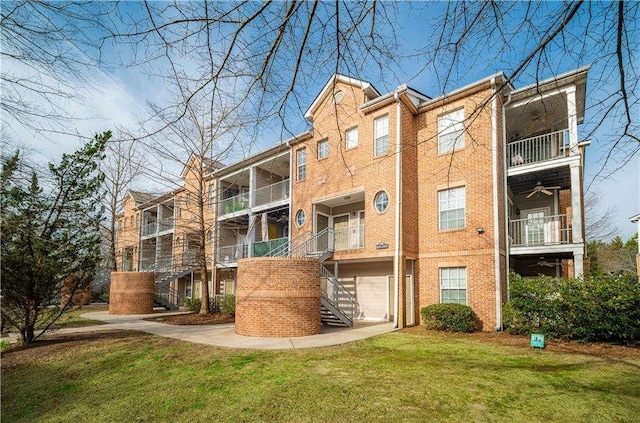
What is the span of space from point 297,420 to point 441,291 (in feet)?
32.5

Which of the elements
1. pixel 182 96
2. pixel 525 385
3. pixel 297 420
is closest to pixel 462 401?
pixel 525 385

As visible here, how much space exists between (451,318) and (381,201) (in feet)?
16.1

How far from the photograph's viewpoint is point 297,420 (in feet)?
16.1

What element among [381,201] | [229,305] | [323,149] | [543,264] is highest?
[323,149]

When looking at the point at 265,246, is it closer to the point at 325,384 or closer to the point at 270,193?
the point at 270,193

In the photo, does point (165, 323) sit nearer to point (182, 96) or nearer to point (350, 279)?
point (350, 279)

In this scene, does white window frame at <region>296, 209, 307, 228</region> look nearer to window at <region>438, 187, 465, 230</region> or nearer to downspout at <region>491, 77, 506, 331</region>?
window at <region>438, 187, 465, 230</region>

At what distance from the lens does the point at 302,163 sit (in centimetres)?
1808

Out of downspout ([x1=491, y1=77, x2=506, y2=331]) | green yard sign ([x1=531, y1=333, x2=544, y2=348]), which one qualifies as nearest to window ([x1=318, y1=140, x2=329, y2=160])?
downspout ([x1=491, y1=77, x2=506, y2=331])

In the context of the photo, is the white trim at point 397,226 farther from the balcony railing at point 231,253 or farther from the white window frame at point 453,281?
the balcony railing at point 231,253

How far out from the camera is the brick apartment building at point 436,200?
12430 mm

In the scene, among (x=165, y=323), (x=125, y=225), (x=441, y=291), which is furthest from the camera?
(x=125, y=225)

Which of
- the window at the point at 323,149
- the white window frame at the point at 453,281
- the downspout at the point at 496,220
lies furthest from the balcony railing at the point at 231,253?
the downspout at the point at 496,220

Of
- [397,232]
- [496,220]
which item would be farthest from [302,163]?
[496,220]
